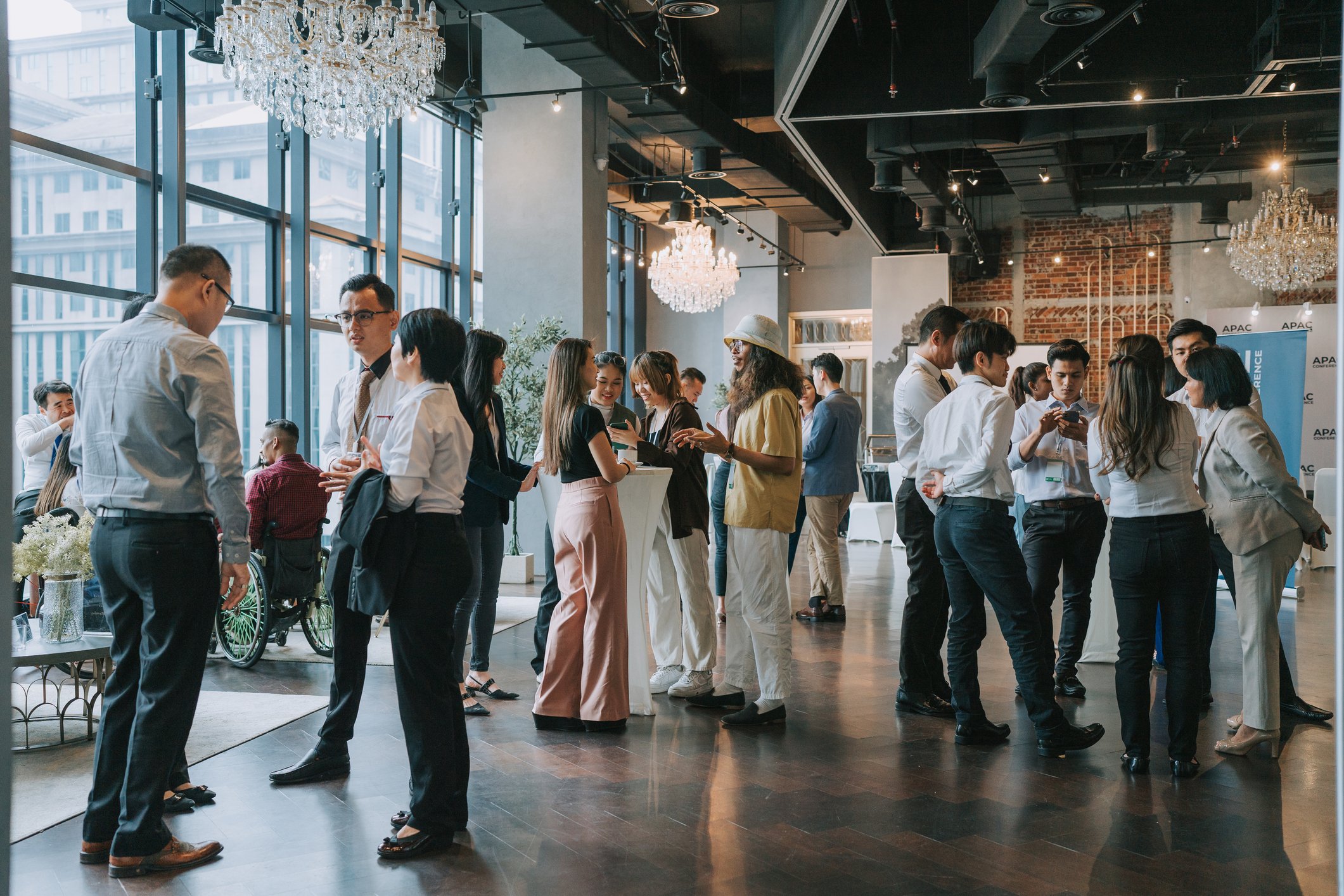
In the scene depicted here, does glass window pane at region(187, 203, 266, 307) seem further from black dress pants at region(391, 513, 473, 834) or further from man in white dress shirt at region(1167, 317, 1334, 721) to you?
man in white dress shirt at region(1167, 317, 1334, 721)

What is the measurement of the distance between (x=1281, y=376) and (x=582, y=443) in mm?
7331

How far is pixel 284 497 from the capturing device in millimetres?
5309

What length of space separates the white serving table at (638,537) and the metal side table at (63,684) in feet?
6.01

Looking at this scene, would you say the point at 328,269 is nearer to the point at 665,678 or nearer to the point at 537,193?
the point at 537,193

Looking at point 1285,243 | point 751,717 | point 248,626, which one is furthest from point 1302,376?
point 248,626

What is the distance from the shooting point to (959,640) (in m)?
4.02

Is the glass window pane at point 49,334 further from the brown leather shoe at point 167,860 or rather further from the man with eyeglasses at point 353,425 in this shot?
the brown leather shoe at point 167,860

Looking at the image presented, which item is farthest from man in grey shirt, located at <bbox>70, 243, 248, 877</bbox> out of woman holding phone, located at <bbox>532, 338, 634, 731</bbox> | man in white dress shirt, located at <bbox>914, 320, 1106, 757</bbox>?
man in white dress shirt, located at <bbox>914, 320, 1106, 757</bbox>

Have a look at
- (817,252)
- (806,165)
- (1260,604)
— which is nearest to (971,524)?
(1260,604)

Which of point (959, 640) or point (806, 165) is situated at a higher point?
point (806, 165)

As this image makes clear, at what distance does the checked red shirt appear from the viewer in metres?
5.29

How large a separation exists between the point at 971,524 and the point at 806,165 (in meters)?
11.2

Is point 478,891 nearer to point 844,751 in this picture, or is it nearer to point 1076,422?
point 844,751

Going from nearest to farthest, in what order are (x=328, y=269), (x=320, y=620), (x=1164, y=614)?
(x=1164, y=614) < (x=320, y=620) < (x=328, y=269)
